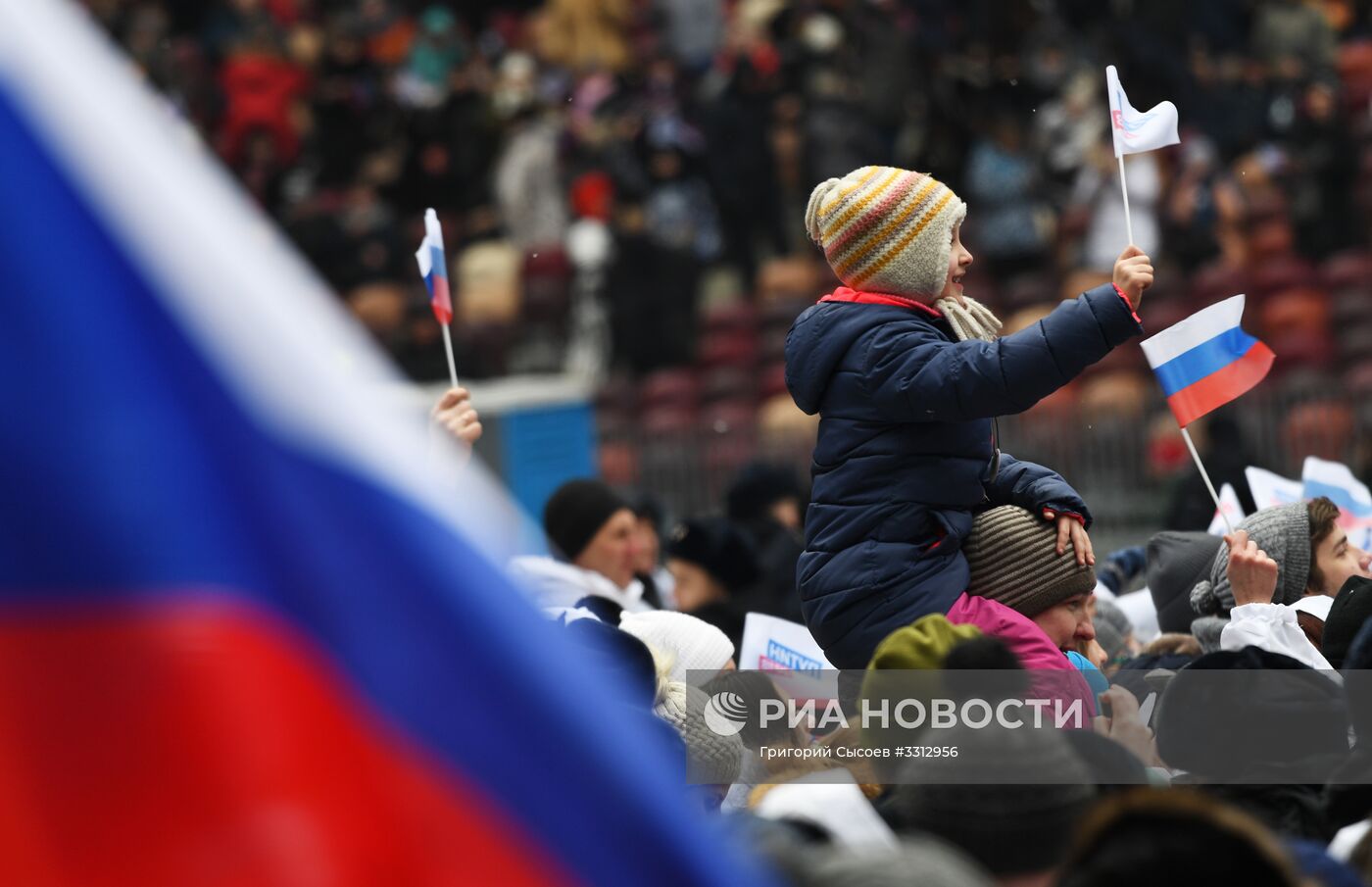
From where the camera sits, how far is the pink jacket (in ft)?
13.3

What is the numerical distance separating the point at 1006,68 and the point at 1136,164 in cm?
183

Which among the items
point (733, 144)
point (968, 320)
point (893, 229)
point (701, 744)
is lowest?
point (733, 144)

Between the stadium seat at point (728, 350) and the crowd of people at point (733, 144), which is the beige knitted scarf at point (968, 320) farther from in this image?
the stadium seat at point (728, 350)

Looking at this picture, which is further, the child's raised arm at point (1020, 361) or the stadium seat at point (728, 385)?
the stadium seat at point (728, 385)

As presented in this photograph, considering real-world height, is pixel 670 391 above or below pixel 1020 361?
below

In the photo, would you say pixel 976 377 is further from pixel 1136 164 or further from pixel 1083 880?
pixel 1136 164

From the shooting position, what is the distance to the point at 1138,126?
475 cm


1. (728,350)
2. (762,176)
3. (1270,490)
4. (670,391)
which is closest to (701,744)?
(1270,490)

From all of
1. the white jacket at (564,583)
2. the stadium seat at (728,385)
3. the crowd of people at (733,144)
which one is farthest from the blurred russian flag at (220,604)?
the stadium seat at (728,385)

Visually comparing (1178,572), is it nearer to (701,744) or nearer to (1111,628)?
(1111,628)

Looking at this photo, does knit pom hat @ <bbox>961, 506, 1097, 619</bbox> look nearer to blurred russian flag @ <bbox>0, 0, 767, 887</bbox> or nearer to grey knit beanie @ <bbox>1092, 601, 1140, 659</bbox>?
grey knit beanie @ <bbox>1092, 601, 1140, 659</bbox>

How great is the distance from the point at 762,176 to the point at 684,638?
1158 centimetres

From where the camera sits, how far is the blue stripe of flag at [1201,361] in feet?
15.5

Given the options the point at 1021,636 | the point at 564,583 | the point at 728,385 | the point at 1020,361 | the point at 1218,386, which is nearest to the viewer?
the point at 1020,361
